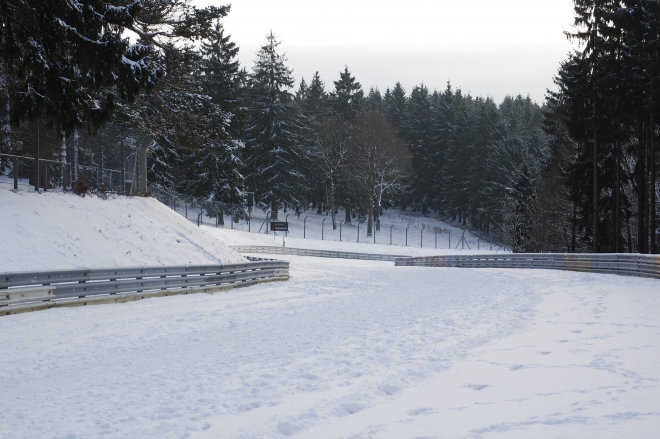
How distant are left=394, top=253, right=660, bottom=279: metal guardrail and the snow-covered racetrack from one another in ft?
33.1

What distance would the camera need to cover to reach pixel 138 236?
22453 mm

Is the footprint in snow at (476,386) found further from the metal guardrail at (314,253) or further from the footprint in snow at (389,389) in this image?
the metal guardrail at (314,253)

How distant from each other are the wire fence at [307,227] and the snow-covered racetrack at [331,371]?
103 feet

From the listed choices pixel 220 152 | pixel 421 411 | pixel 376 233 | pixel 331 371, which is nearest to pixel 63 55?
pixel 331 371

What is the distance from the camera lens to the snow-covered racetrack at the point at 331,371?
20.3 ft

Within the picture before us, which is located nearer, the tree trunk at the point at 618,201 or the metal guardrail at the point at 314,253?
the tree trunk at the point at 618,201

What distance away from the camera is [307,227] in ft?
221

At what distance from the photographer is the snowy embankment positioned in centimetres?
1704

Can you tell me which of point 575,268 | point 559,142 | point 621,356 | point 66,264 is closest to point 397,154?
point 559,142

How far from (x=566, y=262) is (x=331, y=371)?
2630cm

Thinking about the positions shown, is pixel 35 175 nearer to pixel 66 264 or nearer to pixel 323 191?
pixel 66 264

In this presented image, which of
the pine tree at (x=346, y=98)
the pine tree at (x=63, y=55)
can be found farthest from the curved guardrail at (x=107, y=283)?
the pine tree at (x=346, y=98)

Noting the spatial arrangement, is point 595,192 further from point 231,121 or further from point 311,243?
point 231,121

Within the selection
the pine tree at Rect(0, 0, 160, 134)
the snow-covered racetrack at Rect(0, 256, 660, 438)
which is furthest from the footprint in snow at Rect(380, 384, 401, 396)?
the pine tree at Rect(0, 0, 160, 134)
